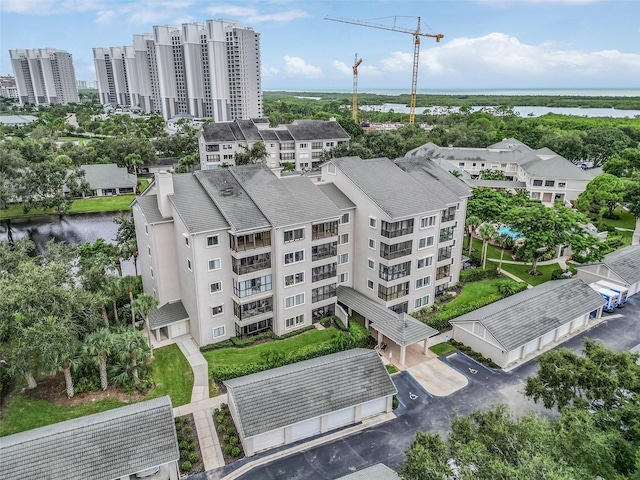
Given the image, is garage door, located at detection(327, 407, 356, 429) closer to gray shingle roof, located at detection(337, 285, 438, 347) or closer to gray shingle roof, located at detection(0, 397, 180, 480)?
gray shingle roof, located at detection(337, 285, 438, 347)

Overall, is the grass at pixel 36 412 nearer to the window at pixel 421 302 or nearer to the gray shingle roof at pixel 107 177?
the window at pixel 421 302

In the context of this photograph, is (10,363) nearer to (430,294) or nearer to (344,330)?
(344,330)

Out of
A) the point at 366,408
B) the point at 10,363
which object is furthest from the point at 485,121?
the point at 10,363

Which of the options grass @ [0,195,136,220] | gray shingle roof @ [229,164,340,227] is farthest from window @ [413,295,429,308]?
grass @ [0,195,136,220]

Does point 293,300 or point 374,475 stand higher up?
point 293,300

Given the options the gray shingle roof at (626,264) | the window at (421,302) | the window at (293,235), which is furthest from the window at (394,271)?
the gray shingle roof at (626,264)

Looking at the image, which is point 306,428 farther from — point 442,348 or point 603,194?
point 603,194

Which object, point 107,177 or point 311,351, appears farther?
point 107,177

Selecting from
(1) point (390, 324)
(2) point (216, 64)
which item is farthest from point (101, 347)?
(2) point (216, 64)
